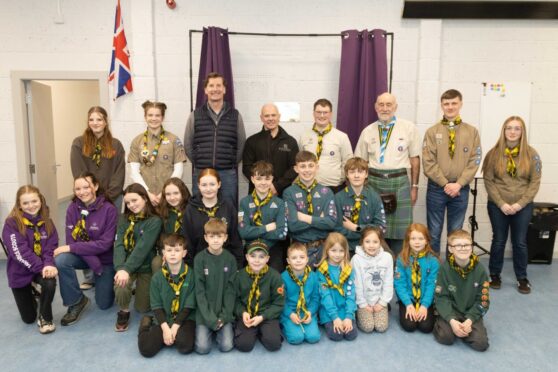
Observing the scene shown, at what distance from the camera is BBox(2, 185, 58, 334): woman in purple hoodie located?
2.71 m

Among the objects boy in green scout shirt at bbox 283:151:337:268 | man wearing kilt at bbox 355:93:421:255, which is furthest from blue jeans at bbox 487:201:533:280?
boy in green scout shirt at bbox 283:151:337:268

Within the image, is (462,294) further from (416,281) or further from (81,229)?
(81,229)

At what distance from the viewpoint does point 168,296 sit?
99.0 inches

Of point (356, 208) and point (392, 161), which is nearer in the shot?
point (356, 208)

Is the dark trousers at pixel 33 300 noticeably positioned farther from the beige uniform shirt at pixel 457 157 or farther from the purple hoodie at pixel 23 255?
the beige uniform shirt at pixel 457 157

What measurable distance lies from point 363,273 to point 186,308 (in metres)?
1.10

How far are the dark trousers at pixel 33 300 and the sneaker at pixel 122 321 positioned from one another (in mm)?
412

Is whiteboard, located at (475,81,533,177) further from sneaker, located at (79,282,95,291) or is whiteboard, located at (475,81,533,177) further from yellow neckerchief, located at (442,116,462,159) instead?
sneaker, located at (79,282,95,291)

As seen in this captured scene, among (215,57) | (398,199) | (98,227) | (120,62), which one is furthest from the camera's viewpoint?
(120,62)

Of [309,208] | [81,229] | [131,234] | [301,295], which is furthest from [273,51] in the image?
[301,295]

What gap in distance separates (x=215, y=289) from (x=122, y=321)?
2.23 feet

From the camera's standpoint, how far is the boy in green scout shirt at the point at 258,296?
249 cm

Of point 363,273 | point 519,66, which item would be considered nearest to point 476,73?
point 519,66

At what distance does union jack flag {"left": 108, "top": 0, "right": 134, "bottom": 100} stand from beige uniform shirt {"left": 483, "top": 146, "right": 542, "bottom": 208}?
3.18 meters
